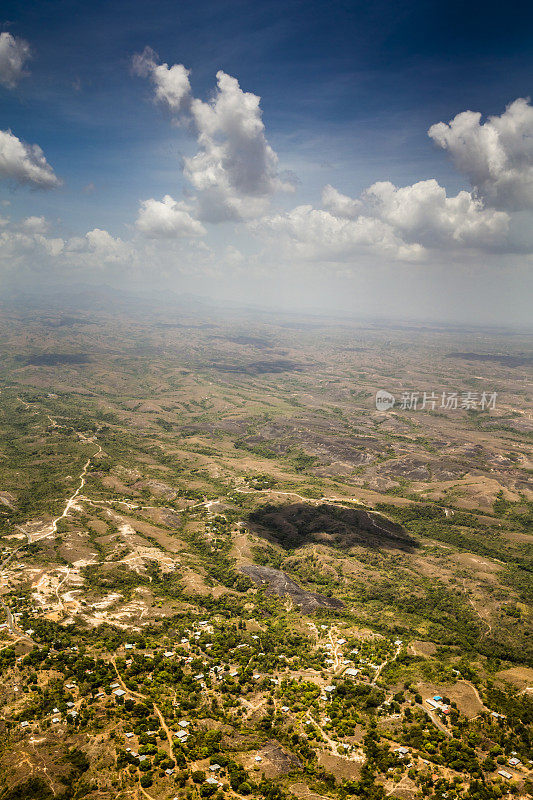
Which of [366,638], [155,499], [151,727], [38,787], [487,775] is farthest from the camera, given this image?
[155,499]

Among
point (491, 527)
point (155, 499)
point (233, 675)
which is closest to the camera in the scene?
point (233, 675)

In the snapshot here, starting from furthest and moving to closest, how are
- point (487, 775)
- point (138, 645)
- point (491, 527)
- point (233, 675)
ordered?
point (491, 527) < point (138, 645) < point (233, 675) < point (487, 775)

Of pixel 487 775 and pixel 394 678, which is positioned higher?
pixel 487 775

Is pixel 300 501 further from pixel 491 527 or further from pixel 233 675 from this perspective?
pixel 233 675

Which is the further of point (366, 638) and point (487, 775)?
point (366, 638)

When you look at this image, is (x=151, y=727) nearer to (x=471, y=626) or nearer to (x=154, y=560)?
(x=154, y=560)

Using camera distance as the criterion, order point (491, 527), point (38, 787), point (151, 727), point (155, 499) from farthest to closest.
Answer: point (155, 499)
point (491, 527)
point (151, 727)
point (38, 787)

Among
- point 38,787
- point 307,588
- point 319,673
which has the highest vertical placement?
point 38,787

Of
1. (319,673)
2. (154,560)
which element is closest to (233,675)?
(319,673)

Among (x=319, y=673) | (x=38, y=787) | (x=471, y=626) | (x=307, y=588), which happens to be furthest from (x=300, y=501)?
(x=38, y=787)
